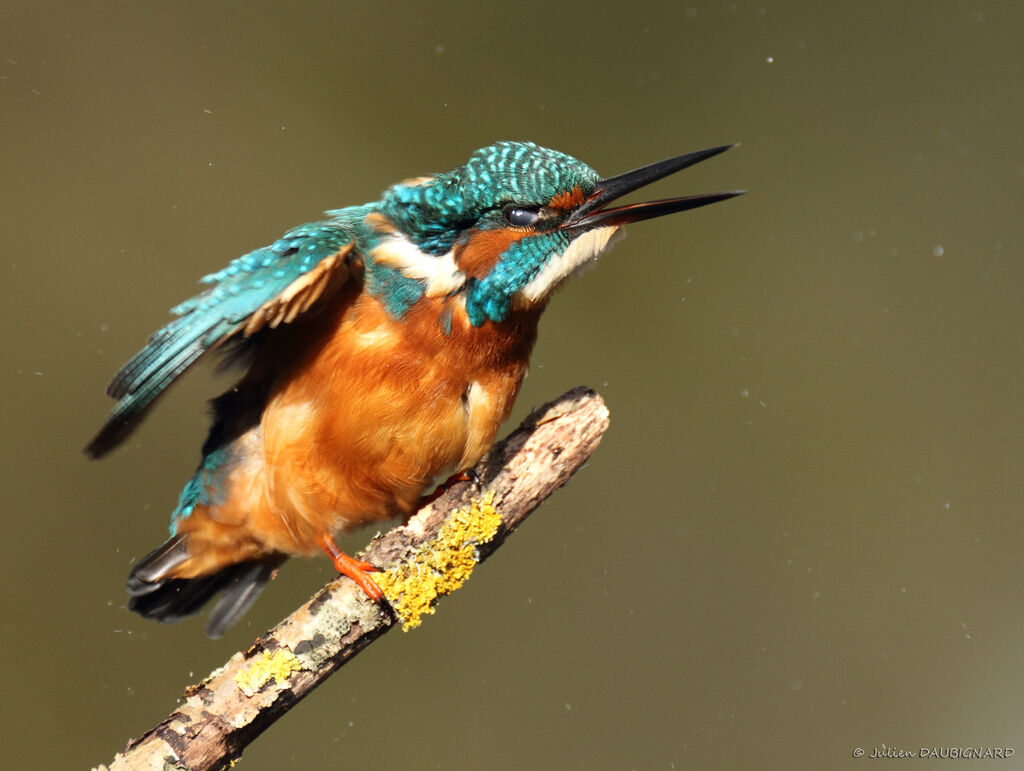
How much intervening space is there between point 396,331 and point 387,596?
22.8 inches

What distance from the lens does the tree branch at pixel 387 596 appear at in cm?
201

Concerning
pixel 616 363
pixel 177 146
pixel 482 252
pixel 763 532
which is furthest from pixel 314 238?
pixel 763 532

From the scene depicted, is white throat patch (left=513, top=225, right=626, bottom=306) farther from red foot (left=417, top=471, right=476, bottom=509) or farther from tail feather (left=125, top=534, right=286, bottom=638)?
tail feather (left=125, top=534, right=286, bottom=638)

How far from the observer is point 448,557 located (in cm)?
231

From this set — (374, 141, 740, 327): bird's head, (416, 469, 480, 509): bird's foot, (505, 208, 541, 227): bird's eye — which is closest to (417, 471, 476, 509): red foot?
(416, 469, 480, 509): bird's foot

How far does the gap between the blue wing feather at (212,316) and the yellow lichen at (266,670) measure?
23.7 inches

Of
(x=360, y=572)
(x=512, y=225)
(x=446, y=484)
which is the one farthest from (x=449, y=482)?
(x=512, y=225)

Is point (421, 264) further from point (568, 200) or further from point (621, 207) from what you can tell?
point (621, 207)

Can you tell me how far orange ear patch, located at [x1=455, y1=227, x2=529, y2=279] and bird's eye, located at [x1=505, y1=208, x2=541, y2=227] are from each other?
19 millimetres

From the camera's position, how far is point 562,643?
498cm

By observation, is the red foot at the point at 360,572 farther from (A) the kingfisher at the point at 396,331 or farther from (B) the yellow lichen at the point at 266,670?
(B) the yellow lichen at the point at 266,670

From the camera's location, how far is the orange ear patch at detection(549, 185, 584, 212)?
7.68 ft

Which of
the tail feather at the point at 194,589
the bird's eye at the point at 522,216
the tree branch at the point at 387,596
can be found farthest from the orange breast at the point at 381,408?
the tail feather at the point at 194,589

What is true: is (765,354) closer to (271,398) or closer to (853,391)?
(853,391)
